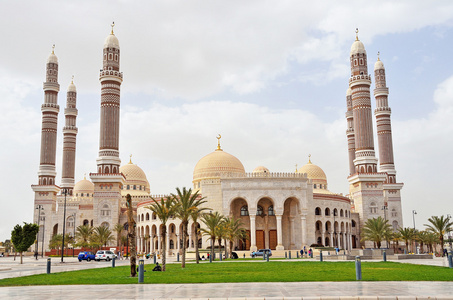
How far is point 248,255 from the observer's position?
57.6 meters

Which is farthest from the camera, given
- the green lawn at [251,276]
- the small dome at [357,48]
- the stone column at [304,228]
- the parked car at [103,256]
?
the small dome at [357,48]

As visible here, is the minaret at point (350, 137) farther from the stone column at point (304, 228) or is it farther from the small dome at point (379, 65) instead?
the stone column at point (304, 228)

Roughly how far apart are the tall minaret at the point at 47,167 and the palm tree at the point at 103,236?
42.6 feet

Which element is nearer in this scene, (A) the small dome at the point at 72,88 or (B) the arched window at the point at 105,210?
(B) the arched window at the point at 105,210

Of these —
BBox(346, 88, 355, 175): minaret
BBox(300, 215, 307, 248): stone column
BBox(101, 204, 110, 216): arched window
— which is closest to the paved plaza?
BBox(300, 215, 307, 248): stone column

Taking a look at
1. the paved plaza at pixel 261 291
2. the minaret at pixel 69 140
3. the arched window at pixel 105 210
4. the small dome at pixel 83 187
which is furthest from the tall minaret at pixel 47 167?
the paved plaza at pixel 261 291

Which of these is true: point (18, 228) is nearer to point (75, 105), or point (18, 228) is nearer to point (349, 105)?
point (75, 105)

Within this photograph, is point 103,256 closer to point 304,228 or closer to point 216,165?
point 304,228

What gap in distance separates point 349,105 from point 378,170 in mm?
17391

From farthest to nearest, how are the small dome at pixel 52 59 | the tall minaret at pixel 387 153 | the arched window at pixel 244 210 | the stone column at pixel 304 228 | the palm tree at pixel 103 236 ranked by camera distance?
the small dome at pixel 52 59
the tall minaret at pixel 387 153
the arched window at pixel 244 210
the palm tree at pixel 103 236
the stone column at pixel 304 228

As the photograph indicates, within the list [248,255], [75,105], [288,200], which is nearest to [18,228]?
[248,255]

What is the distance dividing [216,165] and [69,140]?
3128cm

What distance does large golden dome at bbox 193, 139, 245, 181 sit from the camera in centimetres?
7438

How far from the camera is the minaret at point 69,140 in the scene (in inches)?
3369
